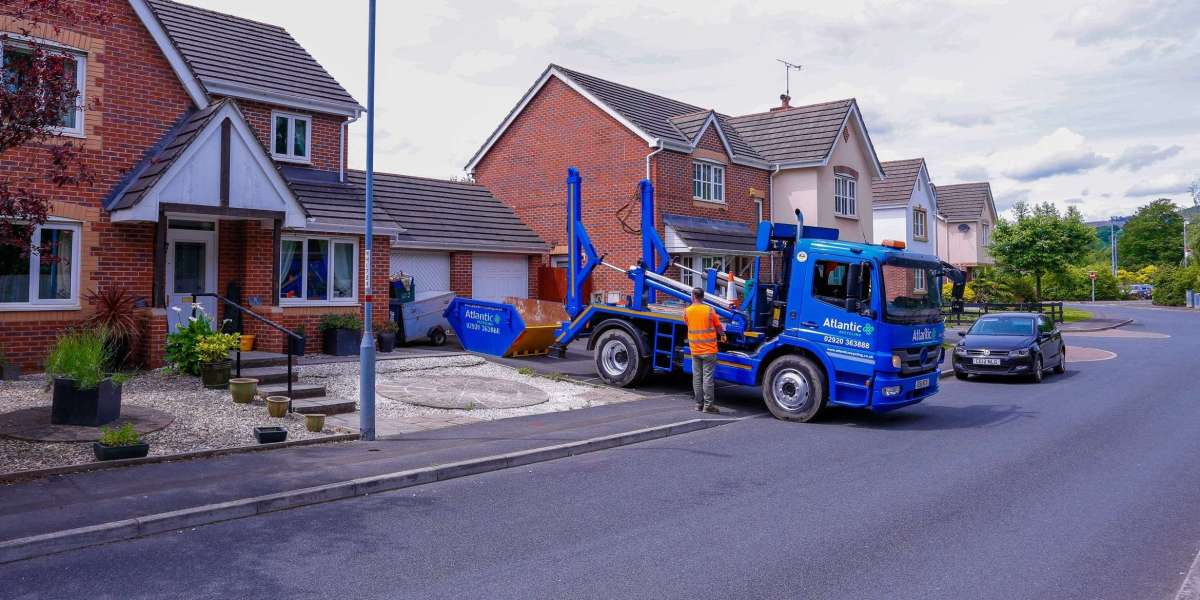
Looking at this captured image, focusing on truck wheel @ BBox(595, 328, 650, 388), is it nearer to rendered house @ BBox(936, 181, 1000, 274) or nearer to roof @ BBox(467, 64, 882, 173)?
roof @ BBox(467, 64, 882, 173)

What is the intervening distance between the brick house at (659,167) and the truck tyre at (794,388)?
37.5 ft

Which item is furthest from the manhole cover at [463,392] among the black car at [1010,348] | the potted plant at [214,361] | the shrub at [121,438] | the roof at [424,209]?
the black car at [1010,348]

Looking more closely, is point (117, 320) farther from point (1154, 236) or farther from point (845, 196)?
point (1154, 236)

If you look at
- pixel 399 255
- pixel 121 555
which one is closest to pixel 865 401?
pixel 121 555

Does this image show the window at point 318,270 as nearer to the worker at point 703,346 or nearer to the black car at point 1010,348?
the worker at point 703,346

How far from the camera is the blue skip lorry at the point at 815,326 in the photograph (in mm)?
11953

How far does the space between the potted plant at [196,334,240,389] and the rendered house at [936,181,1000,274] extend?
5151 cm

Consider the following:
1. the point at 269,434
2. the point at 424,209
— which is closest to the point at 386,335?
the point at 424,209

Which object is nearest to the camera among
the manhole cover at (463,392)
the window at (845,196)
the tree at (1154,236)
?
the manhole cover at (463,392)

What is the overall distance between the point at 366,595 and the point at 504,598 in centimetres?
85

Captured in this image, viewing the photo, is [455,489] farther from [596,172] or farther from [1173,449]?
[596,172]

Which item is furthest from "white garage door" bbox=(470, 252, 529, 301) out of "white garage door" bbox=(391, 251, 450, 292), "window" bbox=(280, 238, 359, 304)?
"window" bbox=(280, 238, 359, 304)

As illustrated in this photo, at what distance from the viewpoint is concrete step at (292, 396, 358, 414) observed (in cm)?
1143

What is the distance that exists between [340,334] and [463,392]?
394 cm
